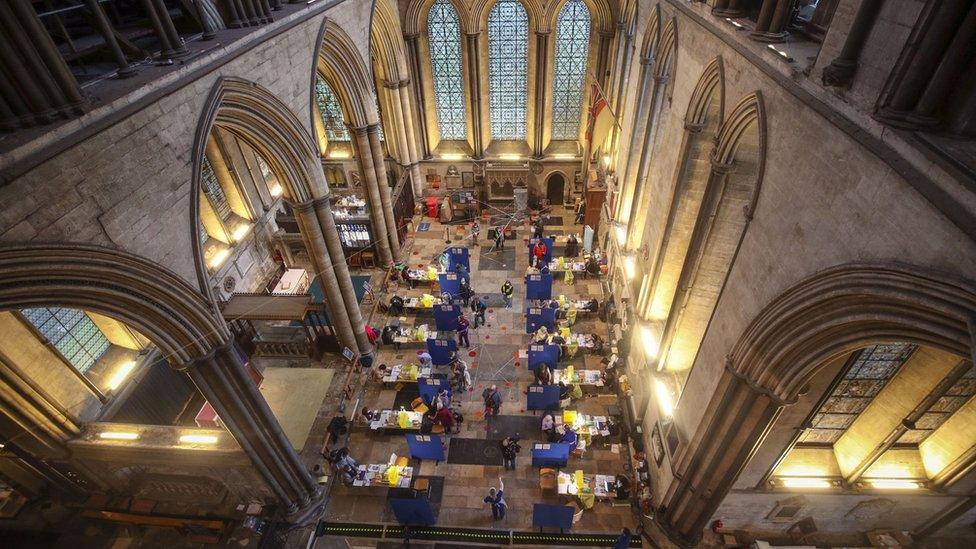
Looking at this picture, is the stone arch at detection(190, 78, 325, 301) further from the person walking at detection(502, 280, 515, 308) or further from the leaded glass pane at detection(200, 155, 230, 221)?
the person walking at detection(502, 280, 515, 308)

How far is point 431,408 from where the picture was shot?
47.6 feet

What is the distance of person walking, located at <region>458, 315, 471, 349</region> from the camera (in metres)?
16.8

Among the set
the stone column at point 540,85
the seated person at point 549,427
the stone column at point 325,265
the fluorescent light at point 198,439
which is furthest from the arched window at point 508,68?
the fluorescent light at point 198,439

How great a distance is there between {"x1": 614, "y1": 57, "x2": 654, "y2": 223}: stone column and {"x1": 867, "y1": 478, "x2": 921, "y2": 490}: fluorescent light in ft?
32.0

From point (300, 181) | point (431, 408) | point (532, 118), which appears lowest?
point (431, 408)

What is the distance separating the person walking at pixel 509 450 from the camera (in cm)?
1306

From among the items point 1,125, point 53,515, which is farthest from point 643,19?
point 53,515

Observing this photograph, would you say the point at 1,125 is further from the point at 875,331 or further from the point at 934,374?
the point at 934,374

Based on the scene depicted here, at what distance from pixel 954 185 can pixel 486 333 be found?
14.5 metres

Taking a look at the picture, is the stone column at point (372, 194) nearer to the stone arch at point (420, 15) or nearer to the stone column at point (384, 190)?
the stone column at point (384, 190)

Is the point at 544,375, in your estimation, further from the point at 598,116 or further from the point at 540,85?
the point at 540,85

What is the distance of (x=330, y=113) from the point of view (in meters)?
23.7

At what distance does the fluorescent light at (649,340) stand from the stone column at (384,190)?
1154 cm

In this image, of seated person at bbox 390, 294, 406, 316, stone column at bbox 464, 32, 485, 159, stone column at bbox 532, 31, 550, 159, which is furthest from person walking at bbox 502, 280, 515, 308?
stone column at bbox 464, 32, 485, 159
